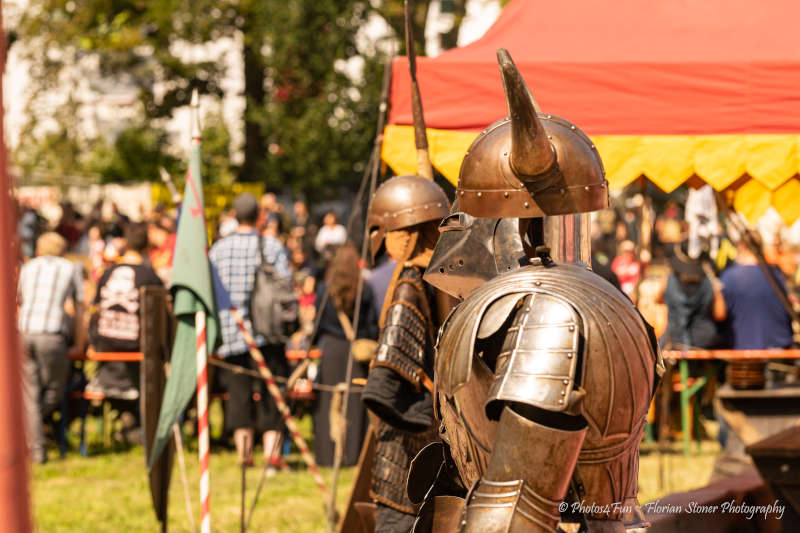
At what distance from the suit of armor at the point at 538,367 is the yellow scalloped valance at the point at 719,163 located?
2.02m

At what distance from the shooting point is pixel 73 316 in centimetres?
1022

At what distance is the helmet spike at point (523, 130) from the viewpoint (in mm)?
2373

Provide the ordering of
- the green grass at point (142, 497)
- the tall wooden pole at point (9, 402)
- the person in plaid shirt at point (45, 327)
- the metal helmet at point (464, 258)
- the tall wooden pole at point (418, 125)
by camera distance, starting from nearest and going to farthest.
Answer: the tall wooden pole at point (9, 402) → the metal helmet at point (464, 258) → the tall wooden pole at point (418, 125) → the green grass at point (142, 497) → the person in plaid shirt at point (45, 327)

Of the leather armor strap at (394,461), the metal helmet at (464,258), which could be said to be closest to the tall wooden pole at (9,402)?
the metal helmet at (464,258)

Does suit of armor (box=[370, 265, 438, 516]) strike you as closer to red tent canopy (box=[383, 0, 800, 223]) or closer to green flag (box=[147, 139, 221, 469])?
red tent canopy (box=[383, 0, 800, 223])

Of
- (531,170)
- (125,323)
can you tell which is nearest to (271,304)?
(125,323)

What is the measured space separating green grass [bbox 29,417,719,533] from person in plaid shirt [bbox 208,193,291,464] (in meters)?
0.39

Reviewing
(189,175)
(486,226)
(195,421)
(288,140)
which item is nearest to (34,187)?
(288,140)

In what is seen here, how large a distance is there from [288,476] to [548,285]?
7198mm

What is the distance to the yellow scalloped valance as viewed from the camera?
469 centimetres

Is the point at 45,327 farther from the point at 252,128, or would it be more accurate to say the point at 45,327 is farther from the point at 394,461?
the point at 252,128

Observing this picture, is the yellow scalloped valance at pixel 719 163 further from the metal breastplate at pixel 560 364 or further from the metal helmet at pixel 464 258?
the metal breastplate at pixel 560 364

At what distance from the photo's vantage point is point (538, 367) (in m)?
2.29

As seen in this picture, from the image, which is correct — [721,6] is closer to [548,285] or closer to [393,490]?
[393,490]
